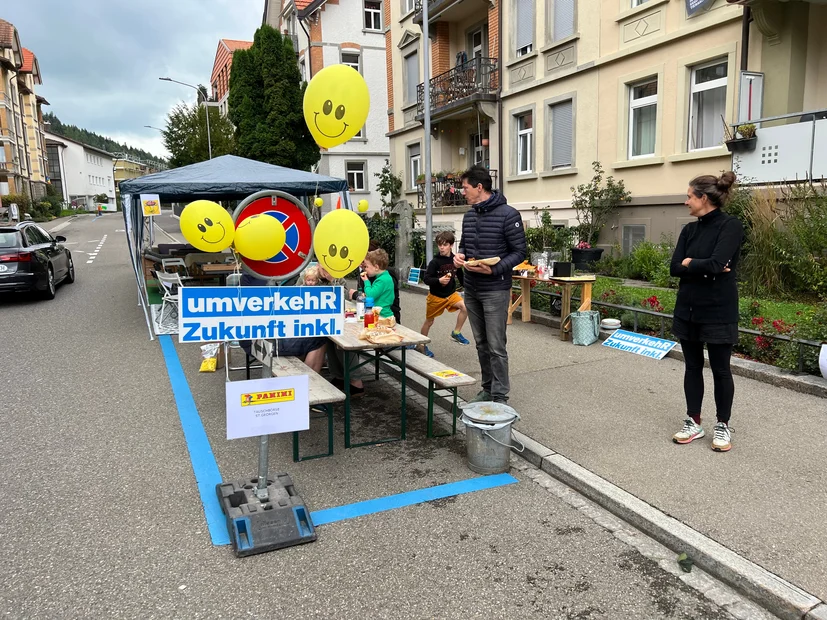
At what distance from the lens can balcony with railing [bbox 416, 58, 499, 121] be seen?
17.8 metres

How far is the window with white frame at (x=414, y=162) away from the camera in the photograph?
22969 millimetres

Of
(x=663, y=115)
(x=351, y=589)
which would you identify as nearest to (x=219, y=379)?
(x=351, y=589)

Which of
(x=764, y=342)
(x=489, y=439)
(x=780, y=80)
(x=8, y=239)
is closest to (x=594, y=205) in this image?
(x=780, y=80)

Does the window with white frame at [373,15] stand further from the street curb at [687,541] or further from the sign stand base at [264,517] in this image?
the sign stand base at [264,517]

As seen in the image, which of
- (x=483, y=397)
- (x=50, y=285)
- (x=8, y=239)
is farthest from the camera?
(x=50, y=285)

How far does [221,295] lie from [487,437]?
2.13 metres

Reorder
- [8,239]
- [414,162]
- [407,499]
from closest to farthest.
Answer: [407,499]
[8,239]
[414,162]

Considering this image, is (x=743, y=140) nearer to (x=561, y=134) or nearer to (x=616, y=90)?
(x=616, y=90)

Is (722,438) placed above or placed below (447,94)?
below

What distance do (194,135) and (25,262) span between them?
2851 cm

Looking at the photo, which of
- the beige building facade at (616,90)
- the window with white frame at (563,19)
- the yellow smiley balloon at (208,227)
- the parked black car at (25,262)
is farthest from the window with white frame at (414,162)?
the yellow smiley balloon at (208,227)

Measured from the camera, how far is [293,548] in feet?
11.1

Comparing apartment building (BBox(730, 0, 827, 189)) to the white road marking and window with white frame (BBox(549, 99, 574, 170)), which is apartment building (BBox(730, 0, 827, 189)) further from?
the white road marking

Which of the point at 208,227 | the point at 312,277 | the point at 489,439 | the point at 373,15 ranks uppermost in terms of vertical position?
the point at 373,15
